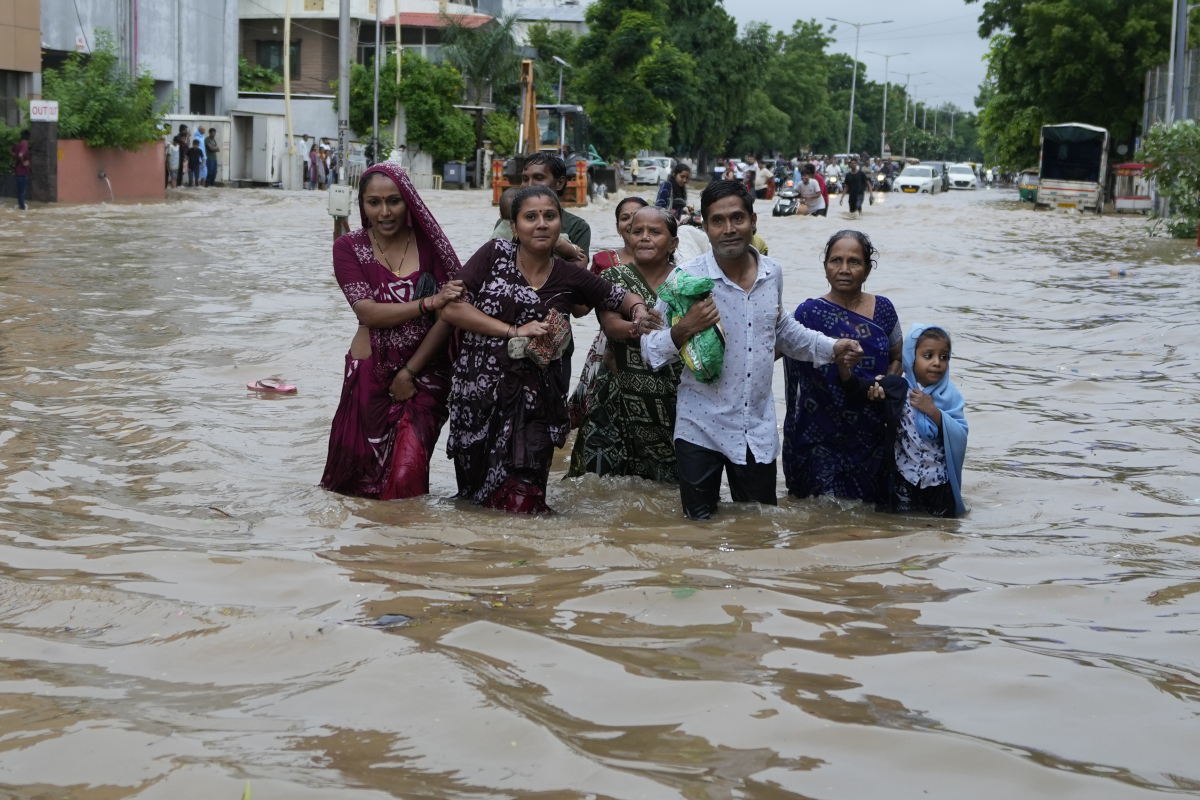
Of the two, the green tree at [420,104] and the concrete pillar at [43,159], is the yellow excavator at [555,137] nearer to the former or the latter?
the green tree at [420,104]

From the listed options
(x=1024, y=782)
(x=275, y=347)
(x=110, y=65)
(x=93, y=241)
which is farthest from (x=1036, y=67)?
(x=1024, y=782)

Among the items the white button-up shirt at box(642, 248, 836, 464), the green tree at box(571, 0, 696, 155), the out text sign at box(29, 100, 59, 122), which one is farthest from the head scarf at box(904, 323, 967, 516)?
the green tree at box(571, 0, 696, 155)

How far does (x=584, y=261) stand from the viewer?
20.6ft

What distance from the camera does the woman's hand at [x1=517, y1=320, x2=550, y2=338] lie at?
5270mm

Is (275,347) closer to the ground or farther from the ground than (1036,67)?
closer to the ground

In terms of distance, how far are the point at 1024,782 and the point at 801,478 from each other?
3.05m

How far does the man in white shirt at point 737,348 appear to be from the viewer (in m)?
5.14

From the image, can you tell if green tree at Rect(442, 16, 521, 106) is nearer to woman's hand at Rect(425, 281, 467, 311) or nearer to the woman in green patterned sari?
the woman in green patterned sari

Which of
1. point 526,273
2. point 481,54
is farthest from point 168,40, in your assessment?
point 526,273

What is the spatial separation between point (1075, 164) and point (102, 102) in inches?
1066

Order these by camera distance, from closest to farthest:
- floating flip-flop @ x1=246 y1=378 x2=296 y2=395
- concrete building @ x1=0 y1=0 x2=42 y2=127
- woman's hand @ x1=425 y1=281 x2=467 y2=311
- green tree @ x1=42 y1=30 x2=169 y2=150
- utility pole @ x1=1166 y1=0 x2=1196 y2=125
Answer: woman's hand @ x1=425 y1=281 x2=467 y2=311 < floating flip-flop @ x1=246 y1=378 x2=296 y2=395 < concrete building @ x1=0 y1=0 x2=42 y2=127 < green tree @ x1=42 y1=30 x2=169 y2=150 < utility pole @ x1=1166 y1=0 x2=1196 y2=125

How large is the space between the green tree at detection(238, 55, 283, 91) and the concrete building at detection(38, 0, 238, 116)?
5.70 meters

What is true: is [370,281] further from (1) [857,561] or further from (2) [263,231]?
(2) [263,231]

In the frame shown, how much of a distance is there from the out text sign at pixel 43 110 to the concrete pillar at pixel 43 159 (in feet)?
0.55
